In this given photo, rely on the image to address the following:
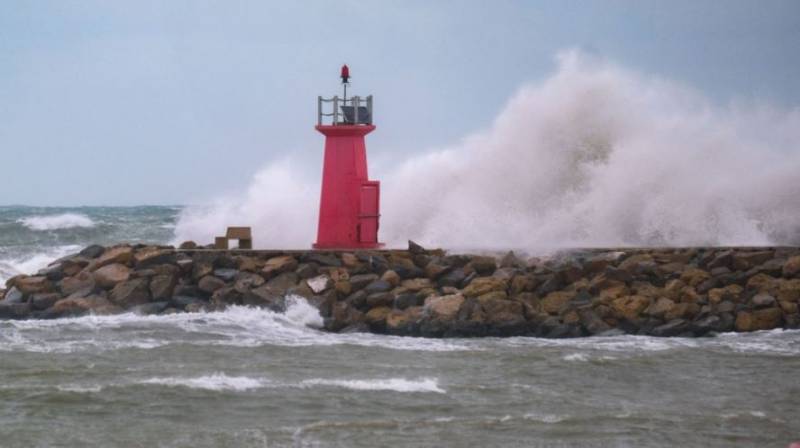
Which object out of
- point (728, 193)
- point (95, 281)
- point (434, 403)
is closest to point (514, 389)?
point (434, 403)

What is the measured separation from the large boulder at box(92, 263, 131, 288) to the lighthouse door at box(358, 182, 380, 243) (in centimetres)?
303

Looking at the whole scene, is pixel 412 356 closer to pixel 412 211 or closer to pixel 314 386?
pixel 314 386

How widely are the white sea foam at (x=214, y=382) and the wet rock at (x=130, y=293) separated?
421 centimetres

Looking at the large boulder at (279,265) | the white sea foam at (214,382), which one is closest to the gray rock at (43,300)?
the large boulder at (279,265)

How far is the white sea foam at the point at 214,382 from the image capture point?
372 inches

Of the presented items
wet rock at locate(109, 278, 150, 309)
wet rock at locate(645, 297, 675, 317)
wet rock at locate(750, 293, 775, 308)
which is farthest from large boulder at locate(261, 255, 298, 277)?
wet rock at locate(750, 293, 775, 308)

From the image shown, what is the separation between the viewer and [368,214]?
16.0 meters

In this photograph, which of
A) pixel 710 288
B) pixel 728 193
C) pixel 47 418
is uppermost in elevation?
pixel 728 193

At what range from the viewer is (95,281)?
14.3 metres

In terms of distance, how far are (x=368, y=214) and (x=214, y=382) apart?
6554 mm

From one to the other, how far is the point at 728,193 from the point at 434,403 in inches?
374

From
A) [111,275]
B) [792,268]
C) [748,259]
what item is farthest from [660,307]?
[111,275]

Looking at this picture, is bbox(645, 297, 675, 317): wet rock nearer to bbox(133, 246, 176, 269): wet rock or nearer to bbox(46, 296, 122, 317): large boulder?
bbox(133, 246, 176, 269): wet rock

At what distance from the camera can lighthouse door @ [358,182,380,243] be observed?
15.9 m
